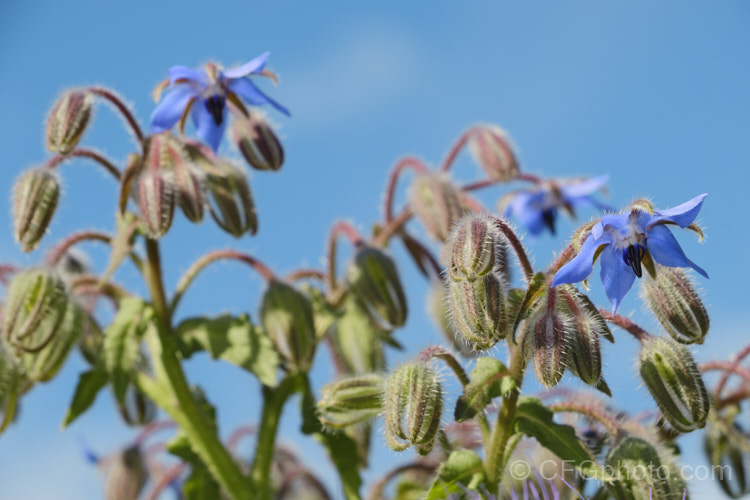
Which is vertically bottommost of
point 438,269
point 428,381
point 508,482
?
point 508,482

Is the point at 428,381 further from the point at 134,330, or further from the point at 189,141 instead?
the point at 189,141

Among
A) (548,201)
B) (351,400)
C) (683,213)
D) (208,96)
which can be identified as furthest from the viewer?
(548,201)

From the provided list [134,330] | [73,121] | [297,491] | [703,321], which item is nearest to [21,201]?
[73,121]

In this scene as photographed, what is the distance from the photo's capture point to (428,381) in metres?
1.47

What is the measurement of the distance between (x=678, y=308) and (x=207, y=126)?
98 centimetres

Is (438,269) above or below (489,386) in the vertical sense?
above

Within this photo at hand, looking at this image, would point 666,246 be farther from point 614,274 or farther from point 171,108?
point 171,108

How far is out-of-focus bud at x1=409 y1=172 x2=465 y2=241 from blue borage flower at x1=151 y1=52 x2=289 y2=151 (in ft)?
1.08

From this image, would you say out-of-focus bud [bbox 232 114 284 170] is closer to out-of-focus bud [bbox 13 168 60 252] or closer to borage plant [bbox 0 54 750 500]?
borage plant [bbox 0 54 750 500]

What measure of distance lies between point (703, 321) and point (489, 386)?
0.30 metres

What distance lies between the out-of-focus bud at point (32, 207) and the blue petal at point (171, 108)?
0.72 feet

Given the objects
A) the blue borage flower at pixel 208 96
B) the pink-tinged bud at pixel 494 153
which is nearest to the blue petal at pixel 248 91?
→ the blue borage flower at pixel 208 96

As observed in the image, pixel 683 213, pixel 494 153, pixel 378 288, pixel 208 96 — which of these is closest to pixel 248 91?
pixel 208 96

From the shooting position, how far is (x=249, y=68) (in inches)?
76.2
